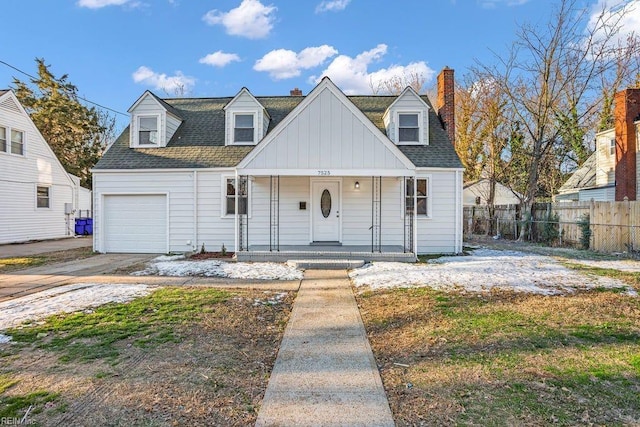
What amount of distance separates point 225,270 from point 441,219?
7.75 metres

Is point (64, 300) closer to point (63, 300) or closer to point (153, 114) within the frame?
point (63, 300)

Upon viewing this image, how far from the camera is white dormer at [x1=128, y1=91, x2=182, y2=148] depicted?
13.5 m

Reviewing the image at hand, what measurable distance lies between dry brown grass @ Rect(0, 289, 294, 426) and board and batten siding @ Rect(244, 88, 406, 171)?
22.1 ft

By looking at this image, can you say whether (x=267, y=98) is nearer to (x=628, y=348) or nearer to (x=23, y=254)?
(x=23, y=254)

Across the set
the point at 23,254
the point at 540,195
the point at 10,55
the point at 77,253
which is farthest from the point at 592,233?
the point at 10,55

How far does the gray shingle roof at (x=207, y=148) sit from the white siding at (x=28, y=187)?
6807 millimetres

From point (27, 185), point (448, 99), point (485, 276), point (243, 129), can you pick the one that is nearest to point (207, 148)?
point (243, 129)

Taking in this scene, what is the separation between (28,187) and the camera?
17688mm

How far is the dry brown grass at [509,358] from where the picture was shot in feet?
9.57

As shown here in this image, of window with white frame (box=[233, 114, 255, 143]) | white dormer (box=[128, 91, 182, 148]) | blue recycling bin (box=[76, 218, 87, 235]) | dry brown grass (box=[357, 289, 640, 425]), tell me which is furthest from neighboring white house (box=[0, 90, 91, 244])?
dry brown grass (box=[357, 289, 640, 425])

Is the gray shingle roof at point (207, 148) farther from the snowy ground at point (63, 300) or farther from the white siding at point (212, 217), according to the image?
the snowy ground at point (63, 300)

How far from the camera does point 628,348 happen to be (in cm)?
419

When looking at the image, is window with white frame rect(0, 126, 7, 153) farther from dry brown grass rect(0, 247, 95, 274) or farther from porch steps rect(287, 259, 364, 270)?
porch steps rect(287, 259, 364, 270)

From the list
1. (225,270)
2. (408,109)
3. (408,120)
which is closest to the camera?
(225,270)
